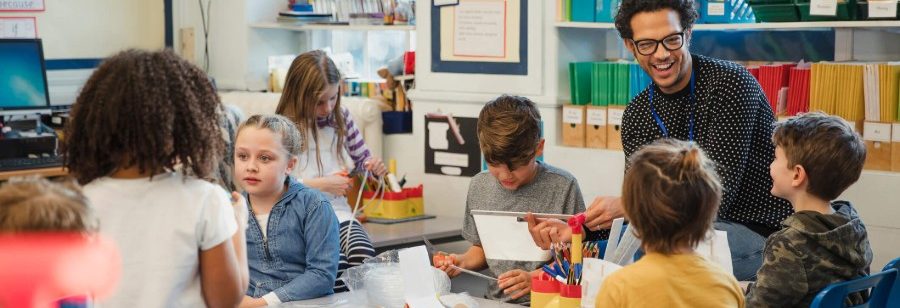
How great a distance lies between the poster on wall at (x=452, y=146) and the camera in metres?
4.76

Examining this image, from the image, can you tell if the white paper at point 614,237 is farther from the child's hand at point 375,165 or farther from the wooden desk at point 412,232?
the child's hand at point 375,165

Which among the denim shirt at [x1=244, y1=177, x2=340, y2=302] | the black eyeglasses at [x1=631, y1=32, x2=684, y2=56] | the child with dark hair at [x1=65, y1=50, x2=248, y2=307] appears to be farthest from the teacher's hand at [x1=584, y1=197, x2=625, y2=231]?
the child with dark hair at [x1=65, y1=50, x2=248, y2=307]

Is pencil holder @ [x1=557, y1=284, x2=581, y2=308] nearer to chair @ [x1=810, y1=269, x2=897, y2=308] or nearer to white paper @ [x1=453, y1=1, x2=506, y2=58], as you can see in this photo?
chair @ [x1=810, y1=269, x2=897, y2=308]

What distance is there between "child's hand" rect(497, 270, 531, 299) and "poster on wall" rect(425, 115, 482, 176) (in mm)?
2004

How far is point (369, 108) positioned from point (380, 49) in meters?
0.60

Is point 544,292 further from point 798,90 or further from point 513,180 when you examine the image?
point 798,90

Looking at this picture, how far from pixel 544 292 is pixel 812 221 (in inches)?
22.5

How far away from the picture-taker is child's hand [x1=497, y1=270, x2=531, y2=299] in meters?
2.71

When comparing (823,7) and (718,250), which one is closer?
(718,250)

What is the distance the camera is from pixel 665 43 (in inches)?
110

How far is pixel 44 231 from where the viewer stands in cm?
180

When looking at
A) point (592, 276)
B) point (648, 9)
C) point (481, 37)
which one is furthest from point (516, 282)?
point (481, 37)

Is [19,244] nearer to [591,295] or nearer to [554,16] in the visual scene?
[591,295]

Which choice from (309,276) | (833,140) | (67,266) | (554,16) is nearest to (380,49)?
(554,16)
